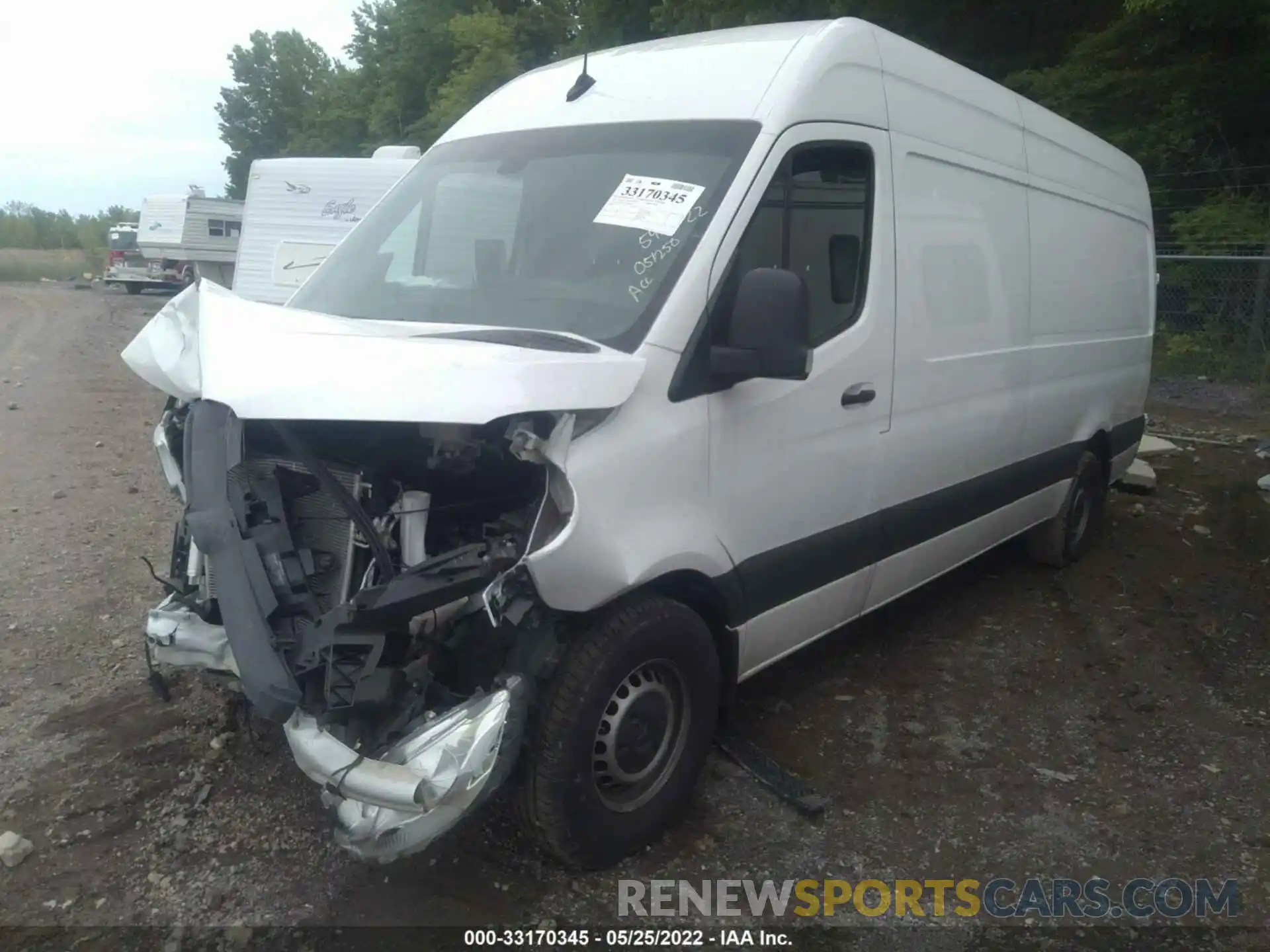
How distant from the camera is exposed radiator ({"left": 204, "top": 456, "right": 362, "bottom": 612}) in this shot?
2.97 m

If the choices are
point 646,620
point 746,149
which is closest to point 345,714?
point 646,620

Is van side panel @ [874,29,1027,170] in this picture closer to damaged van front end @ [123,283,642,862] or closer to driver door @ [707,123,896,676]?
driver door @ [707,123,896,676]

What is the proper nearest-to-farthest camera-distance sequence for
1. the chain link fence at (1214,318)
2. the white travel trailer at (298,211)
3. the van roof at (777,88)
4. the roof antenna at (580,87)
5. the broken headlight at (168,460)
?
the broken headlight at (168,460) < the van roof at (777,88) < the roof antenna at (580,87) < the white travel trailer at (298,211) < the chain link fence at (1214,318)

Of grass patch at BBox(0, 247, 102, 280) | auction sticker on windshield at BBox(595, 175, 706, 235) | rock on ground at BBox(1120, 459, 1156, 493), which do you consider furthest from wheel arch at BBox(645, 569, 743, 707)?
grass patch at BBox(0, 247, 102, 280)

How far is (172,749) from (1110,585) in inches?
197

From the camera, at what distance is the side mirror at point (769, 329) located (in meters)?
2.96

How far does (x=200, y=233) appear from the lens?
2456cm

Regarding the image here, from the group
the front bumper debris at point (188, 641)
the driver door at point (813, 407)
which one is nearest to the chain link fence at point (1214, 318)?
the driver door at point (813, 407)

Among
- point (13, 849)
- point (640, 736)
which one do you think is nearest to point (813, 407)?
point (640, 736)

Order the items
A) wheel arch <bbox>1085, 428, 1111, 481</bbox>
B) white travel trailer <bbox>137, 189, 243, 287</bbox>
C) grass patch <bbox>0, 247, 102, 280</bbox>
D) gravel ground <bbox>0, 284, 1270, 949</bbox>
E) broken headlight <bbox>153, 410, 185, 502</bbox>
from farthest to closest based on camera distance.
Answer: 1. grass patch <bbox>0, 247, 102, 280</bbox>
2. white travel trailer <bbox>137, 189, 243, 287</bbox>
3. wheel arch <bbox>1085, 428, 1111, 481</bbox>
4. broken headlight <bbox>153, 410, 185, 502</bbox>
5. gravel ground <bbox>0, 284, 1270, 949</bbox>

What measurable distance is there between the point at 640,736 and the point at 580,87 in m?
2.39

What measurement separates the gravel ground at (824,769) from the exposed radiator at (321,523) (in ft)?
2.86

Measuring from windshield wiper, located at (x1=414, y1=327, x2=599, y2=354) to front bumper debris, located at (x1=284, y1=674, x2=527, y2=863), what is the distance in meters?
0.95

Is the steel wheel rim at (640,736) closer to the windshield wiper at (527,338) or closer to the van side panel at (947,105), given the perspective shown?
the windshield wiper at (527,338)
